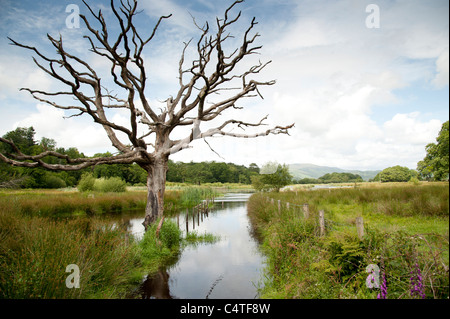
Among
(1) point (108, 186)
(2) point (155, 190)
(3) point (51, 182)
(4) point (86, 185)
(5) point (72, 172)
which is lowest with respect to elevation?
(1) point (108, 186)

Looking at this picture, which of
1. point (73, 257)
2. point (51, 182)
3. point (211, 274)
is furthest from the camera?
point (51, 182)

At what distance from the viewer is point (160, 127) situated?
29.3ft

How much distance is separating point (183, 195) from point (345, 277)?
84.8 ft

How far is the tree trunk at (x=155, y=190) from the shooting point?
883cm

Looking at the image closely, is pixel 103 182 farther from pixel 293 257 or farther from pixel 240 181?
pixel 240 181

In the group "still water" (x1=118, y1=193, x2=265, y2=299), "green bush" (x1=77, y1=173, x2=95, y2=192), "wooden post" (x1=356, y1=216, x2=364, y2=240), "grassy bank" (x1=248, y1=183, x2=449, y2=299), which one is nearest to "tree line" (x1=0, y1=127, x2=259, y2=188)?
"green bush" (x1=77, y1=173, x2=95, y2=192)

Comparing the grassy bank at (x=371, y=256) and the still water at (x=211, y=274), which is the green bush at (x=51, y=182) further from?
the grassy bank at (x=371, y=256)

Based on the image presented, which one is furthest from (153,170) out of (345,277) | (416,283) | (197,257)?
(416,283)

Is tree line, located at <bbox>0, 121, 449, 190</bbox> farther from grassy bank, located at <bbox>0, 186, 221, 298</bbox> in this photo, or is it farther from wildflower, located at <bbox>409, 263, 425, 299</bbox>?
grassy bank, located at <bbox>0, 186, 221, 298</bbox>

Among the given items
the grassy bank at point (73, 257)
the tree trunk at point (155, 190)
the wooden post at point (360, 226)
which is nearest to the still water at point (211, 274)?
the grassy bank at point (73, 257)

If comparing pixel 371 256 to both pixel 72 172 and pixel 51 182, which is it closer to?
pixel 51 182

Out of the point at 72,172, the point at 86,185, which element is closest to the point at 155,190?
the point at 86,185

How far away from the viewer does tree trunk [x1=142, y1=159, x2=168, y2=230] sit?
29.0 ft

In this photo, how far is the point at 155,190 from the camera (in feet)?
28.9
